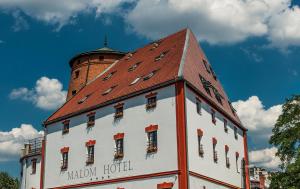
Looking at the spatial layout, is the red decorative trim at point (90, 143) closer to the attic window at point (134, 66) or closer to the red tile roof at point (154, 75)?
the red tile roof at point (154, 75)

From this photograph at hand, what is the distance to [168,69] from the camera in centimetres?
3372

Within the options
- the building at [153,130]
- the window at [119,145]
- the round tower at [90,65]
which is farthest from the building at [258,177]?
the round tower at [90,65]

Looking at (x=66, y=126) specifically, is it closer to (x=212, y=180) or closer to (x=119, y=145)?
(x=119, y=145)

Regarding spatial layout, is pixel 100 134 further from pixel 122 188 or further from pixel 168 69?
pixel 168 69

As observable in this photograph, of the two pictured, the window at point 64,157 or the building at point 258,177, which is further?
the building at point 258,177

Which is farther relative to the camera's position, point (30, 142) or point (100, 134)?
point (30, 142)

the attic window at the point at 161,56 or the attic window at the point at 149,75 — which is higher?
the attic window at the point at 161,56

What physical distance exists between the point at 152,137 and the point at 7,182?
2418 inches

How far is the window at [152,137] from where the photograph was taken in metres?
31.3

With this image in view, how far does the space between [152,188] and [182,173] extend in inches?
111

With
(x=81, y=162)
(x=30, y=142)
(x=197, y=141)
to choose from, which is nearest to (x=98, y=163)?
(x=81, y=162)

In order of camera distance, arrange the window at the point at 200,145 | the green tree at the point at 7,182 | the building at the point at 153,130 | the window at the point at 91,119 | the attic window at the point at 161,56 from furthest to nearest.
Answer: the green tree at the point at 7,182 → the attic window at the point at 161,56 → the window at the point at 91,119 → the window at the point at 200,145 → the building at the point at 153,130

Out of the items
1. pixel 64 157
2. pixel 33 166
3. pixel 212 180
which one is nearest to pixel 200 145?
pixel 212 180

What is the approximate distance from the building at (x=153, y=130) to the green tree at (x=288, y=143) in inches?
118
